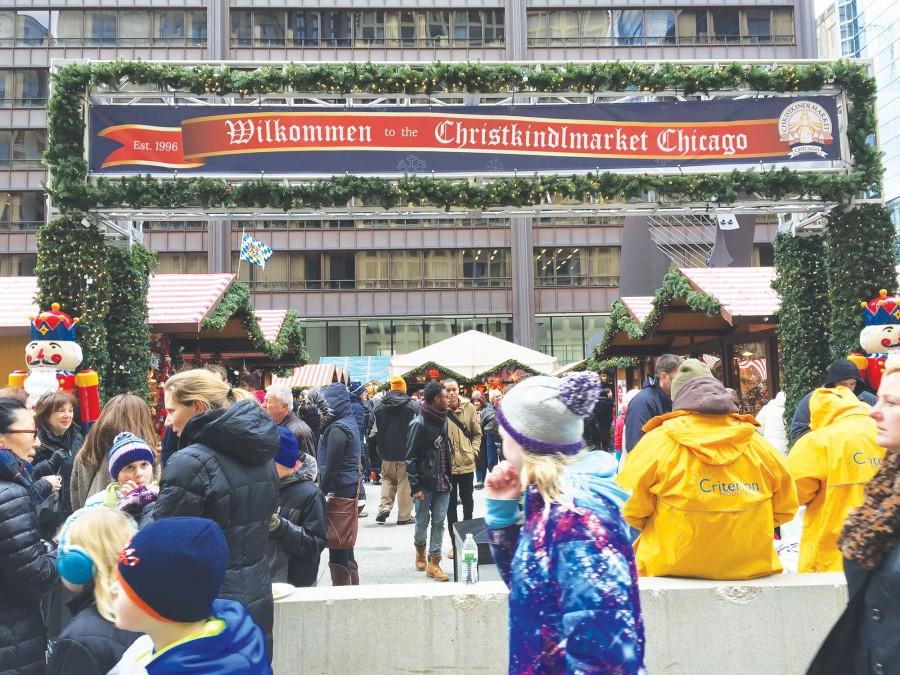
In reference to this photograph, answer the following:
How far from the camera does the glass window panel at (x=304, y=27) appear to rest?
146ft

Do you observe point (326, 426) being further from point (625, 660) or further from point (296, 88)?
point (625, 660)

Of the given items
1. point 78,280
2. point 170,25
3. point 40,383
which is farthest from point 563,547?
point 170,25

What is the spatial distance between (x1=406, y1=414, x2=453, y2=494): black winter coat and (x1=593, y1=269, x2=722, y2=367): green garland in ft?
19.5

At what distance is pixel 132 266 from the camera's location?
10852mm

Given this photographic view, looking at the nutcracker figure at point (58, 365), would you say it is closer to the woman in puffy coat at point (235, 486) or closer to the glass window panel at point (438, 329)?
the woman in puffy coat at point (235, 486)

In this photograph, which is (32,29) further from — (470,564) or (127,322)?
(470,564)

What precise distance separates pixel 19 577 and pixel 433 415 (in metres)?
5.28

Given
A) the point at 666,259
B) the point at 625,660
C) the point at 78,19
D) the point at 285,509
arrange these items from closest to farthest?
the point at 625,660, the point at 285,509, the point at 666,259, the point at 78,19

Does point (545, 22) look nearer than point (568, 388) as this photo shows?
No

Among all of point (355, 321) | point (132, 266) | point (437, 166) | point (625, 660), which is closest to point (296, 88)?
point (437, 166)

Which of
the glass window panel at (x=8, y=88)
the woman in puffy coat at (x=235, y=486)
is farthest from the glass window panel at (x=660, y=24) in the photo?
the woman in puffy coat at (x=235, y=486)

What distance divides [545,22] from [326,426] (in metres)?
42.3

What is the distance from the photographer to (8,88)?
147ft

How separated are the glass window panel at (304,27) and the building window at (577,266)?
670 inches
